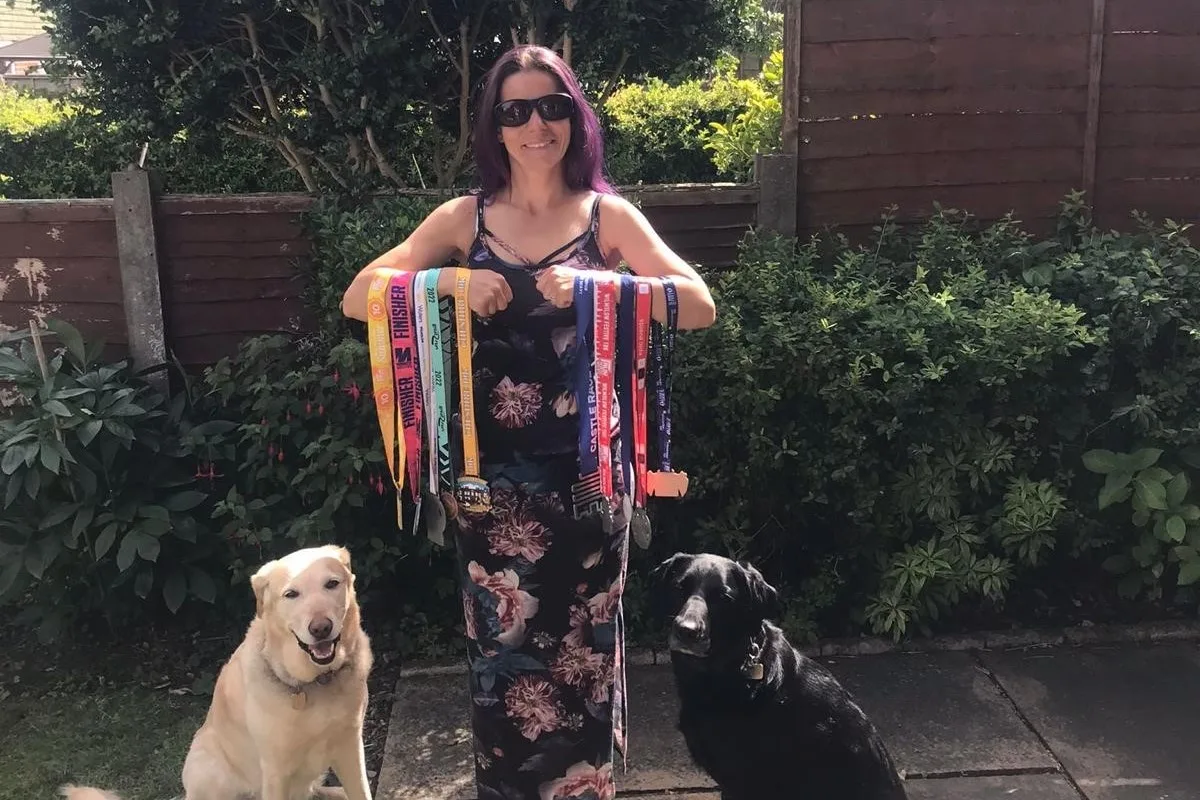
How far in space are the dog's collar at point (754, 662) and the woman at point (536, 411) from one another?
0.33 m

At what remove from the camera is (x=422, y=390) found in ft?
7.23

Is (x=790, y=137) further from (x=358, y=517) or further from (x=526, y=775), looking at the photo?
(x=526, y=775)

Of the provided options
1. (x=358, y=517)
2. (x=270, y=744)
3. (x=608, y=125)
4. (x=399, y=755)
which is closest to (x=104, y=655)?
(x=358, y=517)

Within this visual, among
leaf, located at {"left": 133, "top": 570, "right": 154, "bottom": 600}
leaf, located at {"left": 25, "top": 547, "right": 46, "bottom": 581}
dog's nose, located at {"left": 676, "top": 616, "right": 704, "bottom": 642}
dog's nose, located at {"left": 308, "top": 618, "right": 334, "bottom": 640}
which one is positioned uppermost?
dog's nose, located at {"left": 308, "top": 618, "right": 334, "bottom": 640}

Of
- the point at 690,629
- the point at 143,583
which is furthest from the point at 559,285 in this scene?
the point at 143,583

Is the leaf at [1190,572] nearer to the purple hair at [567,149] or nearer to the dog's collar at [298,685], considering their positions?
the purple hair at [567,149]

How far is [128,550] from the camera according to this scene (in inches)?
137

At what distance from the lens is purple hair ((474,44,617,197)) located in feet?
7.30

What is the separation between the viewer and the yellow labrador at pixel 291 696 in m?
2.41

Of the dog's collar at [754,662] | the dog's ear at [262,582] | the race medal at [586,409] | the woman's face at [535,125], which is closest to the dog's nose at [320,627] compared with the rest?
the dog's ear at [262,582]

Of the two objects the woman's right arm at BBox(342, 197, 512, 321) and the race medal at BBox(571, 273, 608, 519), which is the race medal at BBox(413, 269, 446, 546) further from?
the race medal at BBox(571, 273, 608, 519)

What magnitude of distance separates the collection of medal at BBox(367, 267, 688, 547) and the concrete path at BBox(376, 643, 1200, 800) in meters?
1.23

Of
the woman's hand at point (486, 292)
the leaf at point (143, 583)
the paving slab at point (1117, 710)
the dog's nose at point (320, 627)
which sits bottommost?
the paving slab at point (1117, 710)

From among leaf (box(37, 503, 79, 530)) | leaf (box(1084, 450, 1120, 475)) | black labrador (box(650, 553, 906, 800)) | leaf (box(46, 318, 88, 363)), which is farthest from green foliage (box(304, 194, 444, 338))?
leaf (box(1084, 450, 1120, 475))
